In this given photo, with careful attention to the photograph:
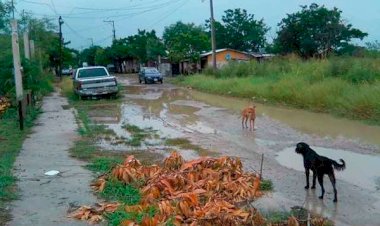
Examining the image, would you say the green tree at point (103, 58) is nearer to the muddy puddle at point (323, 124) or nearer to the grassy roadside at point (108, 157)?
the muddy puddle at point (323, 124)

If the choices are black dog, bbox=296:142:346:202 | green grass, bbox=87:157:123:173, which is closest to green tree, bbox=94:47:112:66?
green grass, bbox=87:157:123:173

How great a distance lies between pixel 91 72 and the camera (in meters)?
27.4

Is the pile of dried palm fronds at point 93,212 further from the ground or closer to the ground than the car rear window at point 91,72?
closer to the ground

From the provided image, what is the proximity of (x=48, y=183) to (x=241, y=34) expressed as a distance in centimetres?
7143

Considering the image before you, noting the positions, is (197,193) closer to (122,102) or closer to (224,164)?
(224,164)

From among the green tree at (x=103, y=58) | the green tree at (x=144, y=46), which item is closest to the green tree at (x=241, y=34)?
the green tree at (x=144, y=46)

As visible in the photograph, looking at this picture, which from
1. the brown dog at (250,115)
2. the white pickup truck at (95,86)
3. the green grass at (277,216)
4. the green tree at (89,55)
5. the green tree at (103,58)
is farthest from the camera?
the green tree at (89,55)

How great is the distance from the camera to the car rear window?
2725cm

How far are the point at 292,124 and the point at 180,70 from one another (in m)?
44.8

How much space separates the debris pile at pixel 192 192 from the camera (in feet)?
18.1

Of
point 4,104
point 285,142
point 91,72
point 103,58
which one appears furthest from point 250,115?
point 103,58

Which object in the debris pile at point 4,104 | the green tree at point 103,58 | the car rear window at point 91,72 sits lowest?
the debris pile at point 4,104

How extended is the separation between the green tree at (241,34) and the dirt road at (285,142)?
55118 mm

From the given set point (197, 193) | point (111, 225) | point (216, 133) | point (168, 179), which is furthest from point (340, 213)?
point (216, 133)
